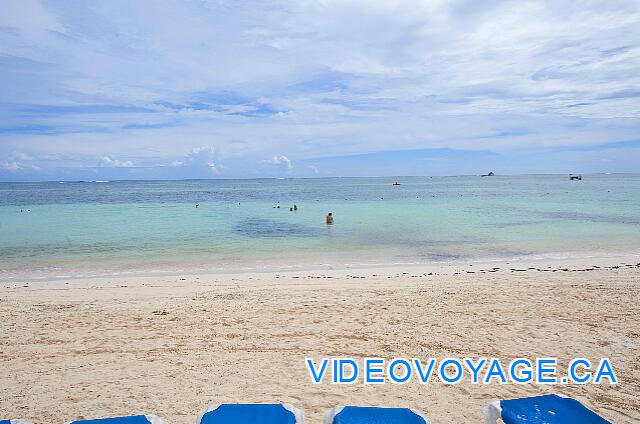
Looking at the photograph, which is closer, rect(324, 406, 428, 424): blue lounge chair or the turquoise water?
rect(324, 406, 428, 424): blue lounge chair

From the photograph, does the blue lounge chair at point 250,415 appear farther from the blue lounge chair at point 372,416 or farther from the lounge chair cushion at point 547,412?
the lounge chair cushion at point 547,412

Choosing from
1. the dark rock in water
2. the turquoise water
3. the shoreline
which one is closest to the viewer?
the shoreline

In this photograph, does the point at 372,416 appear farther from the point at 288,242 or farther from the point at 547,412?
the point at 288,242

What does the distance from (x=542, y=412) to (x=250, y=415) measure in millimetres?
2604

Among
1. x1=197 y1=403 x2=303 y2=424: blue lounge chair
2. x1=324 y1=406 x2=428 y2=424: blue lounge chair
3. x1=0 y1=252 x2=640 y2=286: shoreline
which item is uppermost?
x1=324 y1=406 x2=428 y2=424: blue lounge chair

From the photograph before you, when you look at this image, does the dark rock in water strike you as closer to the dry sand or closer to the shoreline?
the shoreline

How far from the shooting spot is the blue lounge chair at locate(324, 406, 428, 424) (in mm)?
3652

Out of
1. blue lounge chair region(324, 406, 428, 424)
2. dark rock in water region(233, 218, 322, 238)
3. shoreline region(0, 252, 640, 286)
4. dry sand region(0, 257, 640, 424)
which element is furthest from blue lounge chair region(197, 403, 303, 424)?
dark rock in water region(233, 218, 322, 238)

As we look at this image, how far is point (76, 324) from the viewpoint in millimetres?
8547

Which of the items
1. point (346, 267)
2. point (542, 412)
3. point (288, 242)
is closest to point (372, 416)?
point (542, 412)

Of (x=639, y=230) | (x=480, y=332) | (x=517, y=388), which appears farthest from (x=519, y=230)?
(x=517, y=388)

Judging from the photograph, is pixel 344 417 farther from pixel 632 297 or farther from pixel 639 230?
pixel 639 230

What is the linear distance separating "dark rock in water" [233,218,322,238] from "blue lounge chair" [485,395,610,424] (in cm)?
2113

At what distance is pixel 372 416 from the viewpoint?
3.73 metres
